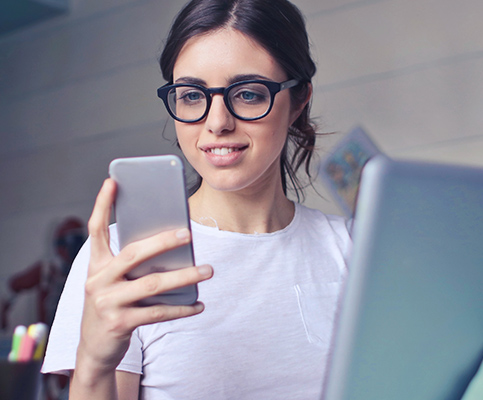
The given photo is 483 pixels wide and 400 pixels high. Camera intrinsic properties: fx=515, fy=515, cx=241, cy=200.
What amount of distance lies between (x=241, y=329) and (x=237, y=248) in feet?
0.52

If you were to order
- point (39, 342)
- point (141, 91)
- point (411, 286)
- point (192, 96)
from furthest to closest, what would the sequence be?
1. point (141, 91)
2. point (39, 342)
3. point (192, 96)
4. point (411, 286)

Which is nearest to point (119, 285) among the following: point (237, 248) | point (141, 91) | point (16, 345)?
point (237, 248)

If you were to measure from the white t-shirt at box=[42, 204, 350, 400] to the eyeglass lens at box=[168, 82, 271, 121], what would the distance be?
226 mm

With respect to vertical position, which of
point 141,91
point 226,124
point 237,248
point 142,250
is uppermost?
point 141,91

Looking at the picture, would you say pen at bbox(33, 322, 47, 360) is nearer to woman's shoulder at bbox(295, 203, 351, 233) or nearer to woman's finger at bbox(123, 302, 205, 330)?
woman's finger at bbox(123, 302, 205, 330)

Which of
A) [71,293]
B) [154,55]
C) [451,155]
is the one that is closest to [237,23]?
[71,293]

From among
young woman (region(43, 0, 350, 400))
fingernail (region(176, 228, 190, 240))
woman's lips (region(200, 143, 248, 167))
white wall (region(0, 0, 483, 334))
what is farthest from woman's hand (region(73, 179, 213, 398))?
white wall (region(0, 0, 483, 334))

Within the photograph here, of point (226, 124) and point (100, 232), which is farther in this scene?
point (226, 124)

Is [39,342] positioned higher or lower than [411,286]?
lower

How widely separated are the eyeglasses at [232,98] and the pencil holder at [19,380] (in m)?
0.51

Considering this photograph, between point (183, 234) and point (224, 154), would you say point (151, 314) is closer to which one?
point (183, 234)

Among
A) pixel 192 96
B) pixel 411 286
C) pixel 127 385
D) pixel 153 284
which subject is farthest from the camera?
pixel 192 96

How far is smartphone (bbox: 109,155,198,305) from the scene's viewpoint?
58cm

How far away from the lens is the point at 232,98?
906 mm
